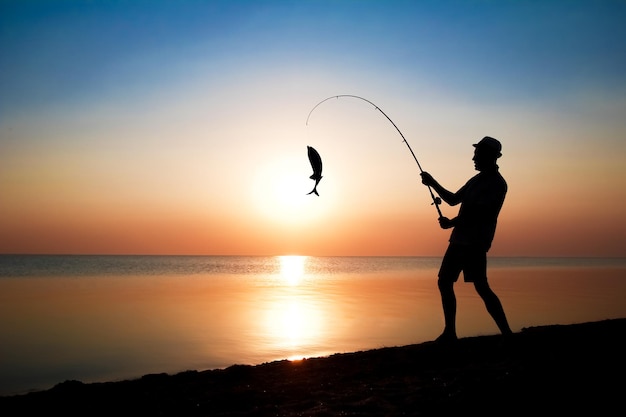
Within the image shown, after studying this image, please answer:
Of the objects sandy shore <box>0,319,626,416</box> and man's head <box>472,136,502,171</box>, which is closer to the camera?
sandy shore <box>0,319,626,416</box>

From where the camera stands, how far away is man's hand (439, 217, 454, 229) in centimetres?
628

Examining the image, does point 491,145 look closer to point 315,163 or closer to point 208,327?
point 315,163

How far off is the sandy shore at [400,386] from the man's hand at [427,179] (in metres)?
2.10

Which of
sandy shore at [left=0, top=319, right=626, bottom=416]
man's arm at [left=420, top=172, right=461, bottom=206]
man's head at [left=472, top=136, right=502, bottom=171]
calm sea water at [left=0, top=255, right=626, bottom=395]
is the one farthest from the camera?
calm sea water at [left=0, top=255, right=626, bottom=395]

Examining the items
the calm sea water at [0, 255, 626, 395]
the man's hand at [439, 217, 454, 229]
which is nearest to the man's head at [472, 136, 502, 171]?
the man's hand at [439, 217, 454, 229]

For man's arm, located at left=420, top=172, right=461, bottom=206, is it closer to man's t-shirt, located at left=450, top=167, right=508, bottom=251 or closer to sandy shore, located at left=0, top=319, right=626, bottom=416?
man's t-shirt, located at left=450, top=167, right=508, bottom=251

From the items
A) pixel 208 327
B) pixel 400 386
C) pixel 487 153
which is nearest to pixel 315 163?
pixel 487 153

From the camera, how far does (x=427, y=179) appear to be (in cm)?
650

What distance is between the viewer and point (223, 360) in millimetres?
10875

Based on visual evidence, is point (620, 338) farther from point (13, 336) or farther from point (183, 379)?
point (13, 336)

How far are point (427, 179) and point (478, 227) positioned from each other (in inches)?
33.8

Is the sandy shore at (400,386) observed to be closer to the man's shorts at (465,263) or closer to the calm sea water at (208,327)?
the man's shorts at (465,263)

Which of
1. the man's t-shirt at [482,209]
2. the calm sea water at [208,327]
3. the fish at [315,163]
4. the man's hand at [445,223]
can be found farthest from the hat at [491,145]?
the calm sea water at [208,327]

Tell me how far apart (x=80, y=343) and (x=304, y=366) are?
7.90 metres
